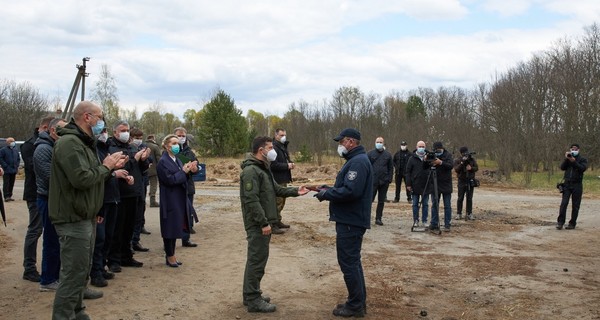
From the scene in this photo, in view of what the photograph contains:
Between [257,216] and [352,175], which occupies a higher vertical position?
[352,175]

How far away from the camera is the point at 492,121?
3778cm

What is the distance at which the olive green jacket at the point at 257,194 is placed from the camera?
609cm

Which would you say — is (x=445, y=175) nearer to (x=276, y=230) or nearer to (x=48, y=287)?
(x=276, y=230)

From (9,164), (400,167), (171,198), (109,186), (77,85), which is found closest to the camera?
(109,186)

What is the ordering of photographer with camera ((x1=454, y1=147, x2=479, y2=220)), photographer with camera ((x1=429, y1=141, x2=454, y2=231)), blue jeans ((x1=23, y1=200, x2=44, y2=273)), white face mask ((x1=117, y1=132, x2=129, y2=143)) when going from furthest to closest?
photographer with camera ((x1=454, y1=147, x2=479, y2=220))
photographer with camera ((x1=429, y1=141, x2=454, y2=231))
white face mask ((x1=117, y1=132, x2=129, y2=143))
blue jeans ((x1=23, y1=200, x2=44, y2=273))

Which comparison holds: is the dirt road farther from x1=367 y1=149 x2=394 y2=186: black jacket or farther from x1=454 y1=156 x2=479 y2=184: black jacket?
x1=454 y1=156 x2=479 y2=184: black jacket

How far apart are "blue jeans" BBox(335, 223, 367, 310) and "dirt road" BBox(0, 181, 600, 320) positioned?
297mm

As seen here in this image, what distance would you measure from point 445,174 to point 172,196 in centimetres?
677

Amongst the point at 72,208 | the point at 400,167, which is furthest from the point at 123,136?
the point at 400,167

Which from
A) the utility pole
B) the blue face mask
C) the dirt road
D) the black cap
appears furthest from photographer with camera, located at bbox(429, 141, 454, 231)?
the utility pole

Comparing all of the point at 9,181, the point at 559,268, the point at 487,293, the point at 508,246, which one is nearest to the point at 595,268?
the point at 559,268

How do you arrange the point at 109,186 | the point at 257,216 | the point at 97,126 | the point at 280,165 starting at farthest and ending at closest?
the point at 280,165 < the point at 109,186 < the point at 257,216 < the point at 97,126

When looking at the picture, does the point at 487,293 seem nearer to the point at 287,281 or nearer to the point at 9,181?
the point at 287,281

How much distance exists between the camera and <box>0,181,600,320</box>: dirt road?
6199mm
